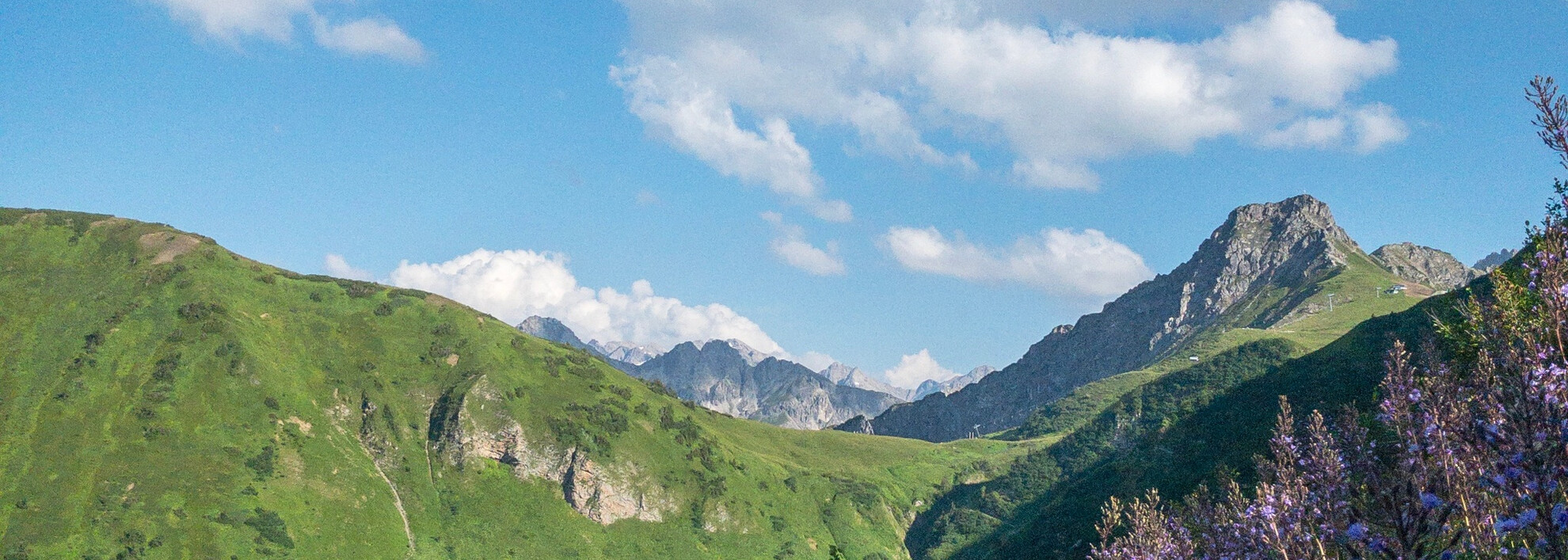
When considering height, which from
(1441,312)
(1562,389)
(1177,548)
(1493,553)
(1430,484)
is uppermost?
(1441,312)

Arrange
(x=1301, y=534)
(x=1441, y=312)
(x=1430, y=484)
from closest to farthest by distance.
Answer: (x=1430, y=484) < (x=1301, y=534) < (x=1441, y=312)

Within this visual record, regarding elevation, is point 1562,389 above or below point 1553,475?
above

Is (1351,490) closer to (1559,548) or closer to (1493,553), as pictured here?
(1493,553)

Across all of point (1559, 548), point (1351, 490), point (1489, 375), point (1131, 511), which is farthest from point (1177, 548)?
point (1559, 548)

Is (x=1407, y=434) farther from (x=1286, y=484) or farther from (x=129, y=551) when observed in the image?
(x=129, y=551)

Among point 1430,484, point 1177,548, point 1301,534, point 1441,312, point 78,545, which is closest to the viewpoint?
point 1430,484

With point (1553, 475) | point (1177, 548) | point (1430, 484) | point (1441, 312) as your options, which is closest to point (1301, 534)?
point (1430, 484)

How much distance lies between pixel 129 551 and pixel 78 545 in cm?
1082

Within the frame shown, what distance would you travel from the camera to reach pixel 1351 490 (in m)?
17.9

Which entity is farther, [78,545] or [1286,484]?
[78,545]

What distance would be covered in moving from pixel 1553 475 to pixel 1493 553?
3556mm

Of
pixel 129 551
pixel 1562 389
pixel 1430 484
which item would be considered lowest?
pixel 129 551

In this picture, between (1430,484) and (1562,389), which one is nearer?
(1562,389)

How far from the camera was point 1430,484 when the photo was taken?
47.3 ft
